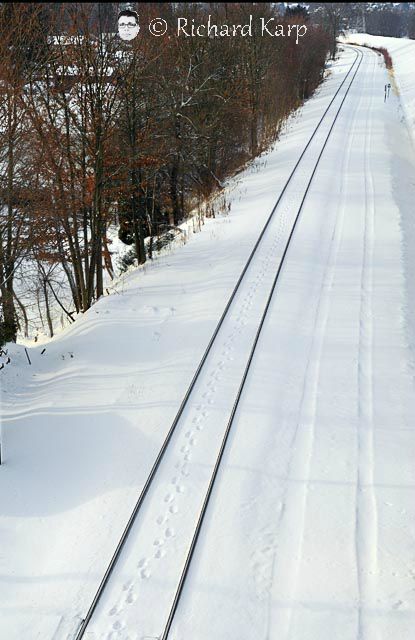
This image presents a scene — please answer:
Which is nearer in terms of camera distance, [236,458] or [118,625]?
[118,625]

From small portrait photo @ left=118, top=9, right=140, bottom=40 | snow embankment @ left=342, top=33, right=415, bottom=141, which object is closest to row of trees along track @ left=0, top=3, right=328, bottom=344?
small portrait photo @ left=118, top=9, right=140, bottom=40

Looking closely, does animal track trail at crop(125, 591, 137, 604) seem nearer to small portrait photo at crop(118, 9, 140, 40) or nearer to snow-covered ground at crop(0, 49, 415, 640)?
snow-covered ground at crop(0, 49, 415, 640)

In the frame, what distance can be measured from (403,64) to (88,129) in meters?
58.9

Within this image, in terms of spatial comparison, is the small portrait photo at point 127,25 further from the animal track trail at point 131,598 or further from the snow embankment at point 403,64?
the snow embankment at point 403,64

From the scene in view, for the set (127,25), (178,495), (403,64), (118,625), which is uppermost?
(403,64)

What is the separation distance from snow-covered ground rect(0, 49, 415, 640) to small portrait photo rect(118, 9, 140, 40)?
22.2 feet

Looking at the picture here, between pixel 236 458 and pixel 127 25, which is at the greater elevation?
pixel 127 25

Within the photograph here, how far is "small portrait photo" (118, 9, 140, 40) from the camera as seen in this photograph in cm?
1655

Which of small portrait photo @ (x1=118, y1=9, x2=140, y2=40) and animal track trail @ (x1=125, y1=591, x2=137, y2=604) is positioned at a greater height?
small portrait photo @ (x1=118, y1=9, x2=140, y2=40)

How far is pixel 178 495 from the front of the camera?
7.73m

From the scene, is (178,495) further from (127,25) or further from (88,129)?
(127,25)

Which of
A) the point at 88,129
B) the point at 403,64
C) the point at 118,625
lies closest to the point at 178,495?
the point at 118,625

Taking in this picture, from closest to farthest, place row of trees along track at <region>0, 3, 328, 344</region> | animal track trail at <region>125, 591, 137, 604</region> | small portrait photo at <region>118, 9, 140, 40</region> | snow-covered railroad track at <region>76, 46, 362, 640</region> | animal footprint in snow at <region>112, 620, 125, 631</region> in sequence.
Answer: animal footprint in snow at <region>112, 620, 125, 631</region>, snow-covered railroad track at <region>76, 46, 362, 640</region>, animal track trail at <region>125, 591, 137, 604</region>, row of trees along track at <region>0, 3, 328, 344</region>, small portrait photo at <region>118, 9, 140, 40</region>

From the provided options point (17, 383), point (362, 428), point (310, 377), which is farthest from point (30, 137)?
point (362, 428)
